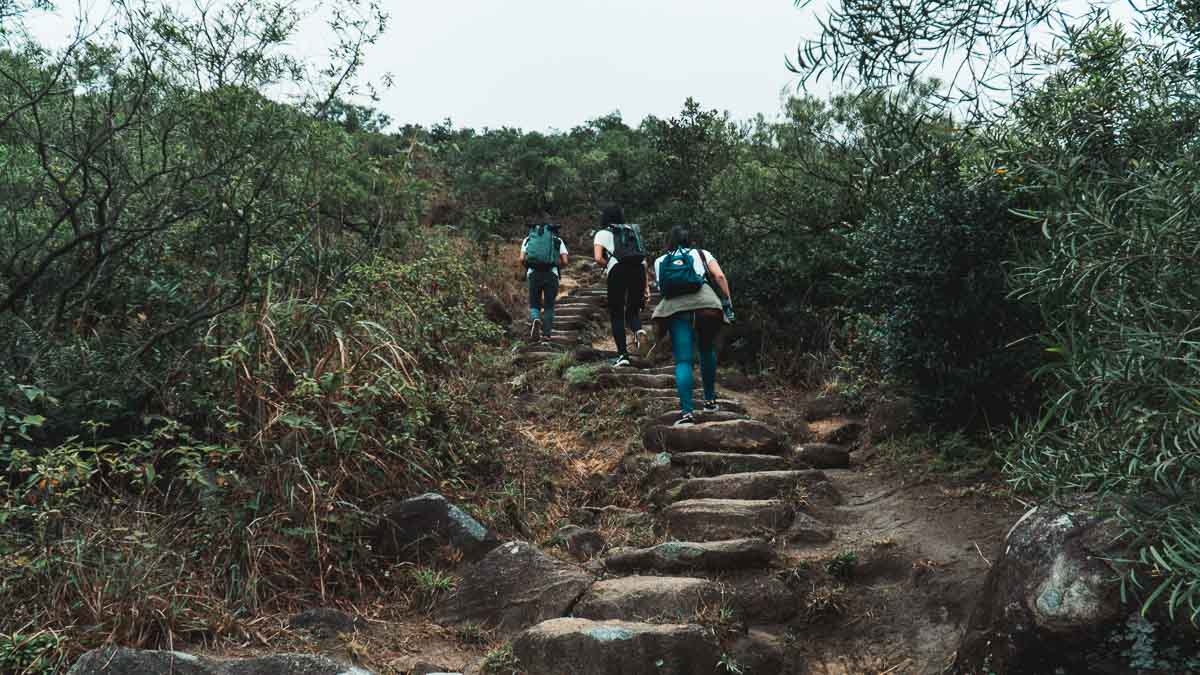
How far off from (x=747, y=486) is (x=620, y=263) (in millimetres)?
3833

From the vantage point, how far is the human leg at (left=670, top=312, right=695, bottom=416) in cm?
776

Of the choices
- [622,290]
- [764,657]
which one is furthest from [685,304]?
[764,657]

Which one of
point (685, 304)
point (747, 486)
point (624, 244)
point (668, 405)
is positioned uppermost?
point (624, 244)

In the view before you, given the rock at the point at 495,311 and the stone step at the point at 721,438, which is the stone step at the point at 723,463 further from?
the rock at the point at 495,311

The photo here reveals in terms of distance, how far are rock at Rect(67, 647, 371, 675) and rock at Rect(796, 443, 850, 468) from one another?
4.44 meters

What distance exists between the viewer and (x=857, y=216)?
10961 millimetres

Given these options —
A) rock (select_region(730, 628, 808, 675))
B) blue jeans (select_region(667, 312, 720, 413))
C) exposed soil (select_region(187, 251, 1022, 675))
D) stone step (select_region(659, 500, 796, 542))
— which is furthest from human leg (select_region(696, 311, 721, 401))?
rock (select_region(730, 628, 808, 675))

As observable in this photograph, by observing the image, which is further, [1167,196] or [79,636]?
[79,636]

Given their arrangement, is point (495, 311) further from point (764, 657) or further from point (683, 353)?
point (764, 657)

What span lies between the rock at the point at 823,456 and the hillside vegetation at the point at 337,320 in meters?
0.84

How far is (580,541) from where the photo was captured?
6.05 metres

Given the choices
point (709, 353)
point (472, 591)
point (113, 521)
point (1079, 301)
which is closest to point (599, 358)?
point (709, 353)

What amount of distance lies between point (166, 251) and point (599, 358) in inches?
203

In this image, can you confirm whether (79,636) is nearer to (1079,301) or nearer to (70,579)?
(70,579)
